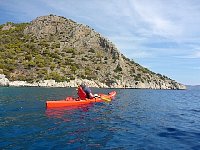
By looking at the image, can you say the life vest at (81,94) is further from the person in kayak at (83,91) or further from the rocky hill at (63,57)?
the rocky hill at (63,57)

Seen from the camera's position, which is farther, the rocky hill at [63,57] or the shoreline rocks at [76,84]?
the rocky hill at [63,57]

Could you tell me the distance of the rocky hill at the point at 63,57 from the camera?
106375mm

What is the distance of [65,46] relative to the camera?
138 m

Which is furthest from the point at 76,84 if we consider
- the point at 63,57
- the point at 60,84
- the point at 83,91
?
the point at 83,91

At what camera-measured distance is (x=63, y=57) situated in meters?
127

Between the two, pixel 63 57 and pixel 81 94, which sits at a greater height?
pixel 63 57

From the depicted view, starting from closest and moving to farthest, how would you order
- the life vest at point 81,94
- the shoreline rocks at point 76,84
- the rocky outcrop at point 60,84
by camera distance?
1. the life vest at point 81,94
2. the rocky outcrop at point 60,84
3. the shoreline rocks at point 76,84

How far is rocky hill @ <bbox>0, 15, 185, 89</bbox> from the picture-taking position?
10638 cm

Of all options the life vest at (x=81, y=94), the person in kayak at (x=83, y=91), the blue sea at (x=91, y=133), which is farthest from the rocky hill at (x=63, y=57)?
the blue sea at (x=91, y=133)

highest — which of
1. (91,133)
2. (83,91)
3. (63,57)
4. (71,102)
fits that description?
(63,57)

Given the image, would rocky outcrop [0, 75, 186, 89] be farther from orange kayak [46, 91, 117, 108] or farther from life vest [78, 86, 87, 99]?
life vest [78, 86, 87, 99]

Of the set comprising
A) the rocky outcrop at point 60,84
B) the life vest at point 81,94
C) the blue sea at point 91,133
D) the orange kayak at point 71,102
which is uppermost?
the rocky outcrop at point 60,84

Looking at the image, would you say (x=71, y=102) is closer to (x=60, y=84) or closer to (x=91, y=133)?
(x=91, y=133)

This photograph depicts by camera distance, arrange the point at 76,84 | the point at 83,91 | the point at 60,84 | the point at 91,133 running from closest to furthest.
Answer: the point at 91,133
the point at 83,91
the point at 60,84
the point at 76,84
